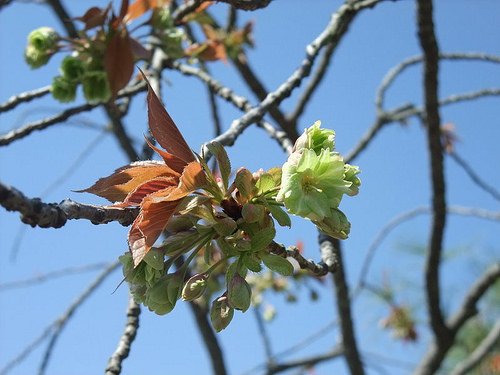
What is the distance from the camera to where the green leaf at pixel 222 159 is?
3.00 feet

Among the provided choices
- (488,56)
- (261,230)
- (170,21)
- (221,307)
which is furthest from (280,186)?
(488,56)

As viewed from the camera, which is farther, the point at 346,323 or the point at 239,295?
the point at 346,323

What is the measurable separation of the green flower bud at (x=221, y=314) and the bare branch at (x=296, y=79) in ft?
0.93

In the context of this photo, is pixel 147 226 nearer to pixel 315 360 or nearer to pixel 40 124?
pixel 40 124

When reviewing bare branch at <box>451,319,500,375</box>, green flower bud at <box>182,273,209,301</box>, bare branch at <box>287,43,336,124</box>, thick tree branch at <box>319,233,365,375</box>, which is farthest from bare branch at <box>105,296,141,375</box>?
bare branch at <box>451,319,500,375</box>

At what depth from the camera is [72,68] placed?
1.62m

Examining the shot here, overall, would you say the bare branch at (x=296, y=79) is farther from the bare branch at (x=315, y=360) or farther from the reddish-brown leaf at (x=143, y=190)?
the bare branch at (x=315, y=360)

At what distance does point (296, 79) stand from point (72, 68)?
56 centimetres

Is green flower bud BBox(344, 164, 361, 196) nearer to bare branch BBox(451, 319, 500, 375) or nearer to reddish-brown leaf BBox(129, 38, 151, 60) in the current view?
reddish-brown leaf BBox(129, 38, 151, 60)

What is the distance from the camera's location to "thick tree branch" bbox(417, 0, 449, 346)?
6.10 feet

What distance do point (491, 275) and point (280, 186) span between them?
1811mm

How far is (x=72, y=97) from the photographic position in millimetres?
1656

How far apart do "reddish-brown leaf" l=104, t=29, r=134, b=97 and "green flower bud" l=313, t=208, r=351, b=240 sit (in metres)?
0.80

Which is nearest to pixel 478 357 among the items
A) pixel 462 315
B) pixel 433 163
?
pixel 462 315
